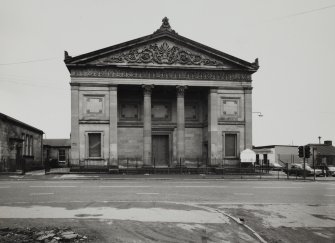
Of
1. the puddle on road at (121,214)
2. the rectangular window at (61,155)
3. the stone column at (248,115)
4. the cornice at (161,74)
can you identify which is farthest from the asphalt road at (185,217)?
the rectangular window at (61,155)

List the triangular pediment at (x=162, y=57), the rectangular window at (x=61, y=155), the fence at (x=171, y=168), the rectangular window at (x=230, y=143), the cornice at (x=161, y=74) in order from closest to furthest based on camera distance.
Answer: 1. the fence at (x=171, y=168)
2. the cornice at (x=161, y=74)
3. the triangular pediment at (x=162, y=57)
4. the rectangular window at (x=230, y=143)
5. the rectangular window at (x=61, y=155)

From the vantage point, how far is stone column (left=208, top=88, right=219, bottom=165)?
38.4 m

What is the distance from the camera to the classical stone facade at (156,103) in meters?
37.2

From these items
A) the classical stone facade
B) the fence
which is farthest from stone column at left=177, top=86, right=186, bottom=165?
the fence

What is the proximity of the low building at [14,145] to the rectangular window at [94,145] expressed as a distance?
6.01 metres

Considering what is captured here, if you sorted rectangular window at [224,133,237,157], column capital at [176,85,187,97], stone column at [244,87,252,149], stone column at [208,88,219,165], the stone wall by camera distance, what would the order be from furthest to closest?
the stone wall
rectangular window at [224,133,237,157]
stone column at [244,87,252,149]
stone column at [208,88,219,165]
column capital at [176,85,187,97]

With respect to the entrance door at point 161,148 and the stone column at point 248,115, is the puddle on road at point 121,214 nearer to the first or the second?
the stone column at point 248,115

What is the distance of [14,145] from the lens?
37.9 meters

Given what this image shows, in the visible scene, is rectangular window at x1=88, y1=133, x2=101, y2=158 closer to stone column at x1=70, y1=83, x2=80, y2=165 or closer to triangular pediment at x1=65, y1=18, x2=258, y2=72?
stone column at x1=70, y1=83, x2=80, y2=165

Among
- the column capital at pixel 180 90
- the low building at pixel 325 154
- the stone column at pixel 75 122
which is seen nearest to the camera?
the stone column at pixel 75 122

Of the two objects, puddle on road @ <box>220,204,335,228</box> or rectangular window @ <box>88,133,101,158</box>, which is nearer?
puddle on road @ <box>220,204,335,228</box>

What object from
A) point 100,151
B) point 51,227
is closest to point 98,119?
point 100,151

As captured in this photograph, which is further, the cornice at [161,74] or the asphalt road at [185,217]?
the cornice at [161,74]

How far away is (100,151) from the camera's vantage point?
3769 cm
